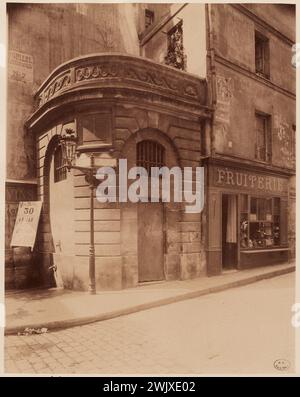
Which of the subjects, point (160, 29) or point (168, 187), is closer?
point (168, 187)

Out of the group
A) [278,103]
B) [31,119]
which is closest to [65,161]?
[31,119]

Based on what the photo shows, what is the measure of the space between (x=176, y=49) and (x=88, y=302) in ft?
22.4

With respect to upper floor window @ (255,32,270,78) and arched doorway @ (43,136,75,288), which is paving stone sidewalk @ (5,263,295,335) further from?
upper floor window @ (255,32,270,78)

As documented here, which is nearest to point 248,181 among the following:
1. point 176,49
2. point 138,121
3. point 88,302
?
point 138,121

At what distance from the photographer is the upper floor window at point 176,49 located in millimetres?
8820

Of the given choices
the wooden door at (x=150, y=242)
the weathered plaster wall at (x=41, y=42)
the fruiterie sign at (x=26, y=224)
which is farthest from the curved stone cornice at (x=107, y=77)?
the wooden door at (x=150, y=242)

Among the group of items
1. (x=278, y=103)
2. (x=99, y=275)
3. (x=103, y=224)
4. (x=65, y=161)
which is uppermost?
(x=278, y=103)

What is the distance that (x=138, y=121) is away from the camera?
738cm

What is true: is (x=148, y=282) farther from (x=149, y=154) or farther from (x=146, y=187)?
(x=149, y=154)

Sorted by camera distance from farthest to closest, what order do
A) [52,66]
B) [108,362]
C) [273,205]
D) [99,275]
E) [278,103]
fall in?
[273,205]
[278,103]
[52,66]
[99,275]
[108,362]

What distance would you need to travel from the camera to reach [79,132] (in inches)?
285

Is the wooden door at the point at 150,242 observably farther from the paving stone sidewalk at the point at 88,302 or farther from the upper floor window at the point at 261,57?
the upper floor window at the point at 261,57

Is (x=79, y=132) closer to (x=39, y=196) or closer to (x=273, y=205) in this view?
(x=39, y=196)
